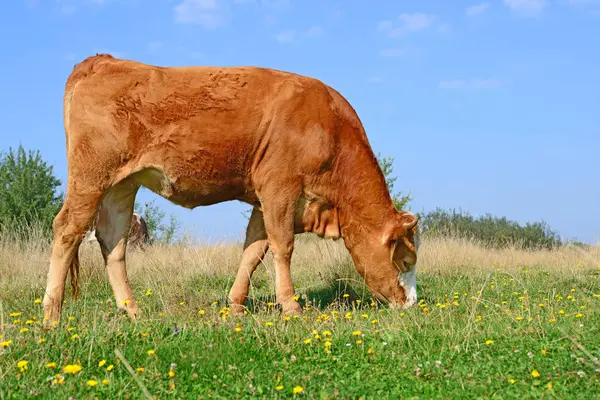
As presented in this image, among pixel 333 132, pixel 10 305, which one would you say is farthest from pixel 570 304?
pixel 10 305

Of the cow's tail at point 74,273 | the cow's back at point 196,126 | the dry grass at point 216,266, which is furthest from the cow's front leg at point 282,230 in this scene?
the cow's tail at point 74,273

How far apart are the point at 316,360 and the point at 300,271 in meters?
7.13

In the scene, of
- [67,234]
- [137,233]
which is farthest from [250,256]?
[137,233]

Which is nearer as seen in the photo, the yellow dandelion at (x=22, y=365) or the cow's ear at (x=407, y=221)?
the yellow dandelion at (x=22, y=365)

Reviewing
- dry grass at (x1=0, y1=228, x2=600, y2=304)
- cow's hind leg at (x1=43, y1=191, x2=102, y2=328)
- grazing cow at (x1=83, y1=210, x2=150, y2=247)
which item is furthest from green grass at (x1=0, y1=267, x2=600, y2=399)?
grazing cow at (x1=83, y1=210, x2=150, y2=247)

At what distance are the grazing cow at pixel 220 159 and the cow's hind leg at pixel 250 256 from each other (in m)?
0.18

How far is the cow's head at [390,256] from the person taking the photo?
25.5ft

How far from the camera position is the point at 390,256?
7820mm

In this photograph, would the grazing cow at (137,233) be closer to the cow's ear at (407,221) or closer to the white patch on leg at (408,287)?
the white patch on leg at (408,287)

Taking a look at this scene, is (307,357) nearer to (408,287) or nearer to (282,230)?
(282,230)

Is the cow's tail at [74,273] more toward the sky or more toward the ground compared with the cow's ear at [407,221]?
more toward the ground

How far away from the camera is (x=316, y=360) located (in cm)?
507

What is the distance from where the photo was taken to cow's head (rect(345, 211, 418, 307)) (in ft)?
25.5

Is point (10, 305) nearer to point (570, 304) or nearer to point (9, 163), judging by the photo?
point (570, 304)
